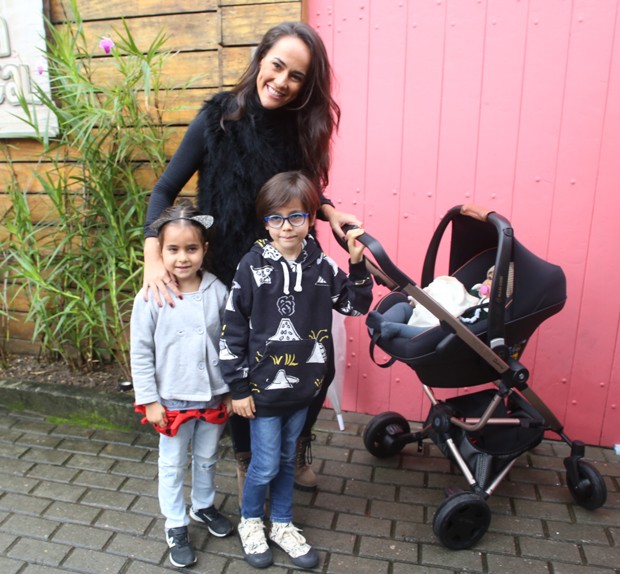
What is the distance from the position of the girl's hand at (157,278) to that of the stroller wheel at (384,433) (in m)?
1.36

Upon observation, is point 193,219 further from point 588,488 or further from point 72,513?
point 588,488

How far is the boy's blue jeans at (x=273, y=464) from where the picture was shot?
2129 mm

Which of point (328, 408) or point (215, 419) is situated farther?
point (328, 408)

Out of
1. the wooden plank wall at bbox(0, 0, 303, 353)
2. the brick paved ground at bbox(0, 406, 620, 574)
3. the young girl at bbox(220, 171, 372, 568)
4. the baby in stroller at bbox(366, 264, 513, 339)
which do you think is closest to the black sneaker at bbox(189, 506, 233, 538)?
the brick paved ground at bbox(0, 406, 620, 574)

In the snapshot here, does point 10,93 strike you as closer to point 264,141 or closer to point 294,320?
point 264,141

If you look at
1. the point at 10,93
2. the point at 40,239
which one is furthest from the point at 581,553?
the point at 10,93

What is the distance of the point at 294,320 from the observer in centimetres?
204

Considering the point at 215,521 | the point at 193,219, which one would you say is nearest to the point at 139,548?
the point at 215,521

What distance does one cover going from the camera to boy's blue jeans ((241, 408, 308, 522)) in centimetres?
213

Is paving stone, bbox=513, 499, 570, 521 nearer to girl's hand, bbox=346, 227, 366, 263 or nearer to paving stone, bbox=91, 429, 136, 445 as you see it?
girl's hand, bbox=346, 227, 366, 263

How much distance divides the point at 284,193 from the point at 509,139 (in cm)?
151

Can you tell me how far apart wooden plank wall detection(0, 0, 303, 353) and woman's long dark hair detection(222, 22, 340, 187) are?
97 centimetres

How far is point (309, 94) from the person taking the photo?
2.10 m

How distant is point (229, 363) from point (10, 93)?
2623mm
